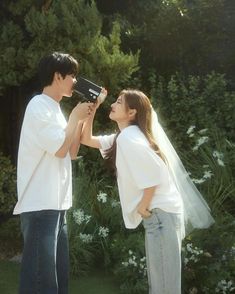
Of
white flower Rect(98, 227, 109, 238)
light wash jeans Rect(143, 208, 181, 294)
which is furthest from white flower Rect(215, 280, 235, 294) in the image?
white flower Rect(98, 227, 109, 238)

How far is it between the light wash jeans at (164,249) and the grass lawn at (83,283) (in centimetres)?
158

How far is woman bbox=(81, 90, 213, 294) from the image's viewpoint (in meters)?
3.37

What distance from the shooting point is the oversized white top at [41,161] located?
3344mm

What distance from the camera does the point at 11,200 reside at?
6.37 m

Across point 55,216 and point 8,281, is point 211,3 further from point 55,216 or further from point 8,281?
point 55,216

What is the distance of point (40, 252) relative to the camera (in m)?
3.38

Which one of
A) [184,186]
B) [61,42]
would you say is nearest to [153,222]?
[184,186]

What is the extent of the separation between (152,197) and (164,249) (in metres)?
0.32

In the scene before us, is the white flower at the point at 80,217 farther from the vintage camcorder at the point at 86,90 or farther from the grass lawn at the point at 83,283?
the vintage camcorder at the point at 86,90

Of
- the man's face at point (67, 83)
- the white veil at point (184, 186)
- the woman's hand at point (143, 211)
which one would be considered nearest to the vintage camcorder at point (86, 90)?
Result: the man's face at point (67, 83)

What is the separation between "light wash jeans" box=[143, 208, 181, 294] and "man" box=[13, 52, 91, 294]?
57cm

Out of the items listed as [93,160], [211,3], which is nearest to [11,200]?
[93,160]

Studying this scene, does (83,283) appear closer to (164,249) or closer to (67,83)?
(164,249)

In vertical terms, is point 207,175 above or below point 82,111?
below
